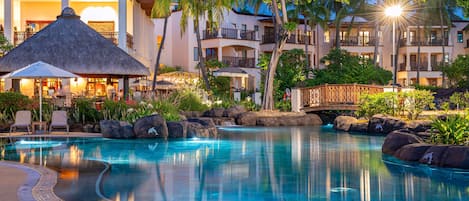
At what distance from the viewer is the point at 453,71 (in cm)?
3747

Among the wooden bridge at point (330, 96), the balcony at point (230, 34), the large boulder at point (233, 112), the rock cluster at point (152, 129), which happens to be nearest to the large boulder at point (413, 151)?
the rock cluster at point (152, 129)

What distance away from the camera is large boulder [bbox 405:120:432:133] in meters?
20.0

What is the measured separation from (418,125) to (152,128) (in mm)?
9151

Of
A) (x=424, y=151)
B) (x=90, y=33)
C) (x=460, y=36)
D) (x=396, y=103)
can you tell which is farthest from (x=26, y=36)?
(x=460, y=36)

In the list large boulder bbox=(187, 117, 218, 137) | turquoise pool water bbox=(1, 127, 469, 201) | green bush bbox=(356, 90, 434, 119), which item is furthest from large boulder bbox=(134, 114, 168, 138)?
green bush bbox=(356, 90, 434, 119)

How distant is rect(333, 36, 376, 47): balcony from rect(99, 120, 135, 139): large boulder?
39.2 m

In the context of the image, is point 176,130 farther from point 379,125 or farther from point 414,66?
point 414,66

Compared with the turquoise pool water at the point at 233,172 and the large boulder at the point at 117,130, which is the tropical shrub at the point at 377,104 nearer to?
the turquoise pool water at the point at 233,172

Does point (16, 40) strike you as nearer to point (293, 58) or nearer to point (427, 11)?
point (293, 58)

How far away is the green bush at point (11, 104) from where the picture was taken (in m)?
21.5

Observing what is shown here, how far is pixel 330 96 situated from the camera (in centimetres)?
2967

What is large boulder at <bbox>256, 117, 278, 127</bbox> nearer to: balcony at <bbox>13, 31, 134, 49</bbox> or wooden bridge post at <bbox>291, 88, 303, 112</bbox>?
wooden bridge post at <bbox>291, 88, 303, 112</bbox>

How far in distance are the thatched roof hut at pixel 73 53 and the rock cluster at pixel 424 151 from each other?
1362cm

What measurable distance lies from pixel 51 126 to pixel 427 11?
128 ft
